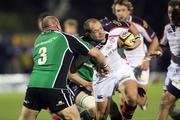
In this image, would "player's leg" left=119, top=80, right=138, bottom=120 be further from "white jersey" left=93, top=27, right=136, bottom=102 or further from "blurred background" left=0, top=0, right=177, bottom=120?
"blurred background" left=0, top=0, right=177, bottom=120

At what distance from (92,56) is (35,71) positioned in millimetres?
833

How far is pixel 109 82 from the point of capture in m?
12.2

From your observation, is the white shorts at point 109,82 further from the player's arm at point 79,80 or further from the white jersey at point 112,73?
the player's arm at point 79,80

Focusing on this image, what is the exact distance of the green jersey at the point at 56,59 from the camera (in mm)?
10062

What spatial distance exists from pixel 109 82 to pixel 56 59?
7.57 ft

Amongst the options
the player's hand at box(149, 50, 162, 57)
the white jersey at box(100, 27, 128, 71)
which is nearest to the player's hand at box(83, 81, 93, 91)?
the white jersey at box(100, 27, 128, 71)

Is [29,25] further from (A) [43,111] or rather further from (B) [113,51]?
(B) [113,51]

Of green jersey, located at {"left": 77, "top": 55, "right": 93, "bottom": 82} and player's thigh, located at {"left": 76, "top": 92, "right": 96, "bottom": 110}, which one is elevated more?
green jersey, located at {"left": 77, "top": 55, "right": 93, "bottom": 82}

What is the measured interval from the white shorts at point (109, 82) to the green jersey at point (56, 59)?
2.11 m

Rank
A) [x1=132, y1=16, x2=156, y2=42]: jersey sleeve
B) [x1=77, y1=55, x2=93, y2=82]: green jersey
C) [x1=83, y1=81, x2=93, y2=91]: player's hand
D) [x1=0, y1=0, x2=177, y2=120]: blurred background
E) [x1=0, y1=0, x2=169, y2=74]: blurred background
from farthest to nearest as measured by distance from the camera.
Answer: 1. [x1=0, y1=0, x2=169, y2=74]: blurred background
2. [x1=0, y1=0, x2=177, y2=120]: blurred background
3. [x1=132, y1=16, x2=156, y2=42]: jersey sleeve
4. [x1=77, y1=55, x2=93, y2=82]: green jersey
5. [x1=83, y1=81, x2=93, y2=91]: player's hand

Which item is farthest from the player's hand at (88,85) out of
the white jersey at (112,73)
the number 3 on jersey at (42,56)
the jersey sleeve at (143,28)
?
the jersey sleeve at (143,28)

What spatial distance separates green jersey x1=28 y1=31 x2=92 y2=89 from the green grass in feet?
15.5

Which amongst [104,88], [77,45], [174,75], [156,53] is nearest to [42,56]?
[77,45]

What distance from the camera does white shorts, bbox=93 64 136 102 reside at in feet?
39.9
